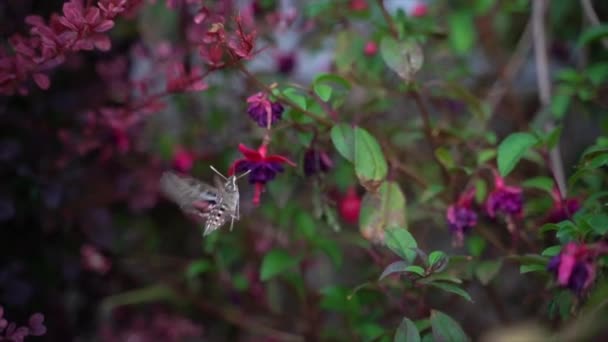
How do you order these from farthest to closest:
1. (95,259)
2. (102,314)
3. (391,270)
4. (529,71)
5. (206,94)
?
(529,71) < (102,314) < (206,94) < (95,259) < (391,270)

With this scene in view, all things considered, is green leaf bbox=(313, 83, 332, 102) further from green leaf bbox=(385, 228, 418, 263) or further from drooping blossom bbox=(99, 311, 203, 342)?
drooping blossom bbox=(99, 311, 203, 342)

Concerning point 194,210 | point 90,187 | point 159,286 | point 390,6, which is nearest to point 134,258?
point 159,286

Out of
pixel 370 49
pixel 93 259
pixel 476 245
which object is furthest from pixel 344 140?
pixel 93 259

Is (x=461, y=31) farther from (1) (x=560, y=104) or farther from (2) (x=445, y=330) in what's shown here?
(2) (x=445, y=330)

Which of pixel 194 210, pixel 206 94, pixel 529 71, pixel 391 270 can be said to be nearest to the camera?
pixel 391 270

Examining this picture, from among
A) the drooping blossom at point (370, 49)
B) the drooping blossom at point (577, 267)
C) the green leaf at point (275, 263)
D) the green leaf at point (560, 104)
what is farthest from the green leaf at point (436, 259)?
the drooping blossom at point (370, 49)

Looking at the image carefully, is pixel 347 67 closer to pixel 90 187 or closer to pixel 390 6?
pixel 90 187
